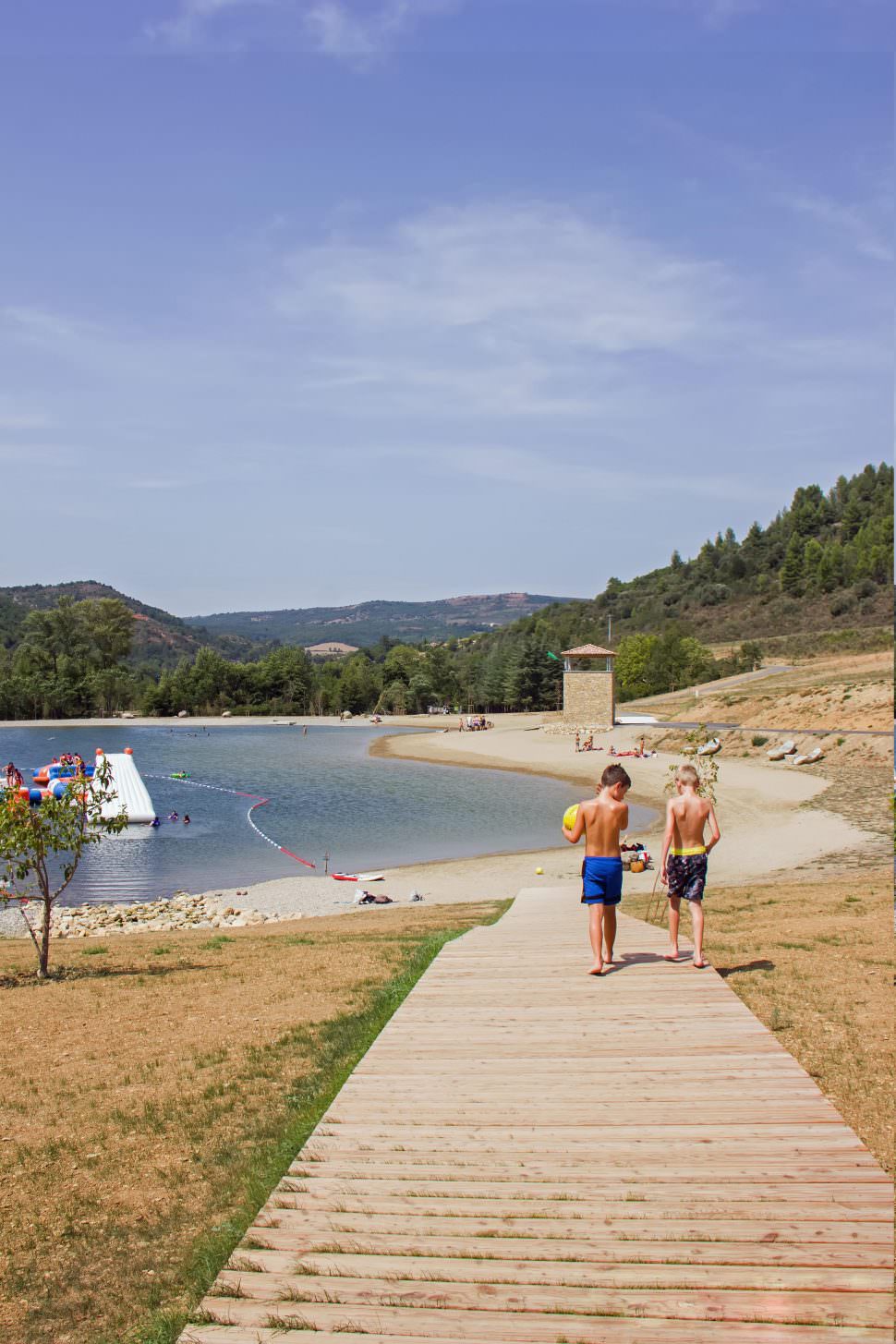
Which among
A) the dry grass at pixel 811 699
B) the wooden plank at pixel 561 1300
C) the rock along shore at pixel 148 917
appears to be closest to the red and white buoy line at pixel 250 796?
the rock along shore at pixel 148 917

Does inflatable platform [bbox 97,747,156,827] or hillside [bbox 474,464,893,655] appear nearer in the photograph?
inflatable platform [bbox 97,747,156,827]

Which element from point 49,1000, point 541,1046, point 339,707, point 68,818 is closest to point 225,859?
point 68,818

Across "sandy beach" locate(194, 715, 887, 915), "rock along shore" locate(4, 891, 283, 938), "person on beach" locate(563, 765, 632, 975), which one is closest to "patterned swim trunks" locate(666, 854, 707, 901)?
"person on beach" locate(563, 765, 632, 975)

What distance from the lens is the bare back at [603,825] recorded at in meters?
7.62

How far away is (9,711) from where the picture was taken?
99.2 metres

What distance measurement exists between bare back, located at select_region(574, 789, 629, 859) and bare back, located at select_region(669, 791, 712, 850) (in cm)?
67

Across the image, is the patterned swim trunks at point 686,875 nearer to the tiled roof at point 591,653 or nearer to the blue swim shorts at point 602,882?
the blue swim shorts at point 602,882

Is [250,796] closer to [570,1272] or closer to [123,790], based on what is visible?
[123,790]

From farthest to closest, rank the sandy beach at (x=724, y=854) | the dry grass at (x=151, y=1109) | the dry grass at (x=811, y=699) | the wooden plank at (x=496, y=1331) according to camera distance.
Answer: the dry grass at (x=811, y=699) → the sandy beach at (x=724, y=854) → the dry grass at (x=151, y=1109) → the wooden plank at (x=496, y=1331)

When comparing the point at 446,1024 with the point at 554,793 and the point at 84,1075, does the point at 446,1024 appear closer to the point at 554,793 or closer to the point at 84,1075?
the point at 84,1075

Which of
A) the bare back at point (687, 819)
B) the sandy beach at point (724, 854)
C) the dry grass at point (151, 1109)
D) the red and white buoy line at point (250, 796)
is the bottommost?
the red and white buoy line at point (250, 796)

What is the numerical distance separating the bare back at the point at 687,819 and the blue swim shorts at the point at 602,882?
2.72ft

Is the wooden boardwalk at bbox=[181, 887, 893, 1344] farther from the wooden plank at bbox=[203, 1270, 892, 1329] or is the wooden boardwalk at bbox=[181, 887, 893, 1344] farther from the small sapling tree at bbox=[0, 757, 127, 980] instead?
the small sapling tree at bbox=[0, 757, 127, 980]

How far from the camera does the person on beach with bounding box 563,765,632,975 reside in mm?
7543
